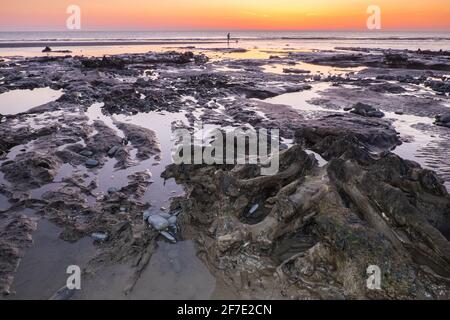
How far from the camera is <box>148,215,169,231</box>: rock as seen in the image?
6.13 m

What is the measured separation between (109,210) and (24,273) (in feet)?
6.76

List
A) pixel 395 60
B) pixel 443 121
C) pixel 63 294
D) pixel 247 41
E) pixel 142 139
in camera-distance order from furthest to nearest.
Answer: pixel 247 41 → pixel 395 60 → pixel 443 121 → pixel 142 139 → pixel 63 294

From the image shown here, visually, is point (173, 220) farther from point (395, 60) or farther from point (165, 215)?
point (395, 60)

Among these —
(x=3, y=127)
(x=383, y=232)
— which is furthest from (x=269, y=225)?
(x=3, y=127)

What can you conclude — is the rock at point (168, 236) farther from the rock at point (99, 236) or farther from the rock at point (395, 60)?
the rock at point (395, 60)

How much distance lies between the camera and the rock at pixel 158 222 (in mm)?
6128

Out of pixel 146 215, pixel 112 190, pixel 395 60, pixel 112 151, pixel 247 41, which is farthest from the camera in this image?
pixel 247 41

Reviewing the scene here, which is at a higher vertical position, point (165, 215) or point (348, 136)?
point (348, 136)

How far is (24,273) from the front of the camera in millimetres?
5102

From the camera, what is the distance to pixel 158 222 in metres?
6.20

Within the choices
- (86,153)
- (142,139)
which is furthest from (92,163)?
(142,139)

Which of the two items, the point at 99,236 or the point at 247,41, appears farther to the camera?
the point at 247,41

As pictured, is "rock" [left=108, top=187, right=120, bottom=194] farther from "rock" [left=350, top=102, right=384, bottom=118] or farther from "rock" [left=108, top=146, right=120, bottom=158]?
"rock" [left=350, top=102, right=384, bottom=118]
